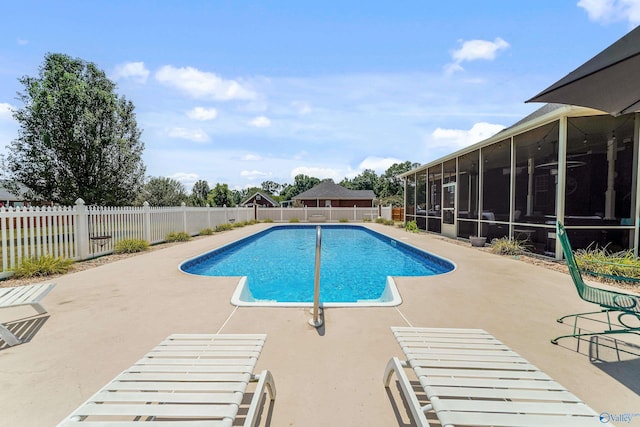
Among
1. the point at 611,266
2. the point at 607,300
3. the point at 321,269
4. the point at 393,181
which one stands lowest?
the point at 321,269

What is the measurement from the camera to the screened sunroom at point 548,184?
6559mm

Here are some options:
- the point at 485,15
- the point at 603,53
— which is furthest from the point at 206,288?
the point at 485,15

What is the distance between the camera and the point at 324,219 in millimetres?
23000

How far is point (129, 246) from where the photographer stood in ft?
26.1

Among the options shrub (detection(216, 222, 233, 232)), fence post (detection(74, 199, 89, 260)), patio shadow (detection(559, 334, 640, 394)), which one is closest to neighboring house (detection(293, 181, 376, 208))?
shrub (detection(216, 222, 233, 232))

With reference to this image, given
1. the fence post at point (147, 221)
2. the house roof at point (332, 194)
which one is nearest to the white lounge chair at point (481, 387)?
the fence post at point (147, 221)

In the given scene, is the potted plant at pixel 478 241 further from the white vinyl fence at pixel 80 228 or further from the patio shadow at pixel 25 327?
the white vinyl fence at pixel 80 228

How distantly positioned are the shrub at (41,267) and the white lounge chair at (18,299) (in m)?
2.59

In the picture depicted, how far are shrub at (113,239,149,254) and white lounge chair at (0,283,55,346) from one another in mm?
4763

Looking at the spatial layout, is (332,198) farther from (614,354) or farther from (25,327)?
(614,354)

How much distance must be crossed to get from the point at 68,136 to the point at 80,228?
10.5 meters

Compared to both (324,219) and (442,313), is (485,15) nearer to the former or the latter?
(442,313)

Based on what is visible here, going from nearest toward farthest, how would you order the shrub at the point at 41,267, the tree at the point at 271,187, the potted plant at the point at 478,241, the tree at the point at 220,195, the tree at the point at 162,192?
1. the shrub at the point at 41,267
2. the potted plant at the point at 478,241
3. the tree at the point at 162,192
4. the tree at the point at 220,195
5. the tree at the point at 271,187

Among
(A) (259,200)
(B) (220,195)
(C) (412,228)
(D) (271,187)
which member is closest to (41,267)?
(C) (412,228)
